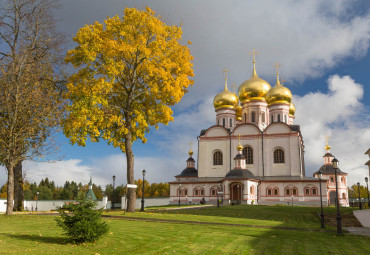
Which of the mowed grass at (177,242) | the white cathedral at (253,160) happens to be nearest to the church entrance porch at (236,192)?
the white cathedral at (253,160)

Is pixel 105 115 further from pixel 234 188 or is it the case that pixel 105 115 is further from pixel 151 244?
pixel 234 188

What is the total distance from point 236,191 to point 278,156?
823 centimetres

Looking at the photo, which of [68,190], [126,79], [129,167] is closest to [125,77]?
[126,79]

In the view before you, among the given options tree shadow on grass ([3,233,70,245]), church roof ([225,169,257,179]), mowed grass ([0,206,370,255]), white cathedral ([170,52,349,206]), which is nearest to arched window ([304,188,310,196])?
white cathedral ([170,52,349,206])

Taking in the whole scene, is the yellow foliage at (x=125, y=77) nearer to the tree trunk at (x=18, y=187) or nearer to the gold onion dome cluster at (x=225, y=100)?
the tree trunk at (x=18, y=187)

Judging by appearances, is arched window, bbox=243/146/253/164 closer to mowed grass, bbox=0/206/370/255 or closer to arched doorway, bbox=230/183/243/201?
arched doorway, bbox=230/183/243/201

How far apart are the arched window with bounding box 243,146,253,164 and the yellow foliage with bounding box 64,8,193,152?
2921cm

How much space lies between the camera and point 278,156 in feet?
152

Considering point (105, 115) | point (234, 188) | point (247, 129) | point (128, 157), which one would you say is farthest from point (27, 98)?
point (247, 129)

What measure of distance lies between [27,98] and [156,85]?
22.7 ft

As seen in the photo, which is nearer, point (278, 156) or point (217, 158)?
point (278, 156)

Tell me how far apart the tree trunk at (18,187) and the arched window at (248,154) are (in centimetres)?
3158

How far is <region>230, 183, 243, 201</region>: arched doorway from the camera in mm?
42463

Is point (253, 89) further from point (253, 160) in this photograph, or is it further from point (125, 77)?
point (125, 77)
